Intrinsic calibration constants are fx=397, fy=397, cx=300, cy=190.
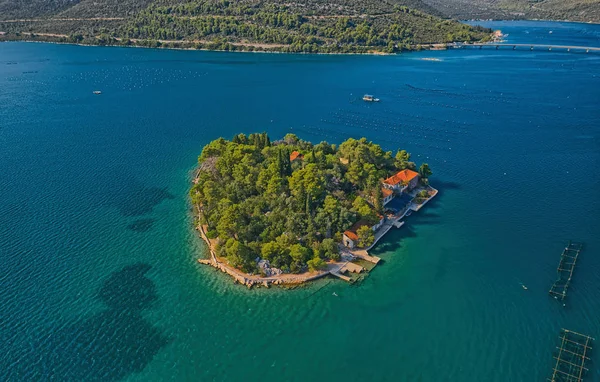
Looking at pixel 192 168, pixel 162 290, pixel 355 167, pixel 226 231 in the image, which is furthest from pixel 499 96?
pixel 162 290

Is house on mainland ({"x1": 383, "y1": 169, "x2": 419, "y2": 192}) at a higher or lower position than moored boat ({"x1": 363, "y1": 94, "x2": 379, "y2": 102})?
lower

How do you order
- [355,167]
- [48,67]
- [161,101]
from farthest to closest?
[48,67]
[161,101]
[355,167]

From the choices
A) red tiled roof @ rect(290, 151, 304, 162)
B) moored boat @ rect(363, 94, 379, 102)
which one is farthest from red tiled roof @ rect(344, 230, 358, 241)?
moored boat @ rect(363, 94, 379, 102)

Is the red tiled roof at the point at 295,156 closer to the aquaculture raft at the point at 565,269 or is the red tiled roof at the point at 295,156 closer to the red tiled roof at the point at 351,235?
the red tiled roof at the point at 351,235

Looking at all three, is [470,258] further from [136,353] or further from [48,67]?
[48,67]

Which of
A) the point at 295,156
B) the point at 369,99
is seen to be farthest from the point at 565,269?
the point at 369,99

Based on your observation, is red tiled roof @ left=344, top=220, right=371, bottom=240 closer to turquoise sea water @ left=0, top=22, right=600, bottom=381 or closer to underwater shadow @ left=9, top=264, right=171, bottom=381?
turquoise sea water @ left=0, top=22, right=600, bottom=381

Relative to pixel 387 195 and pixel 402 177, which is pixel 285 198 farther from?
pixel 402 177
